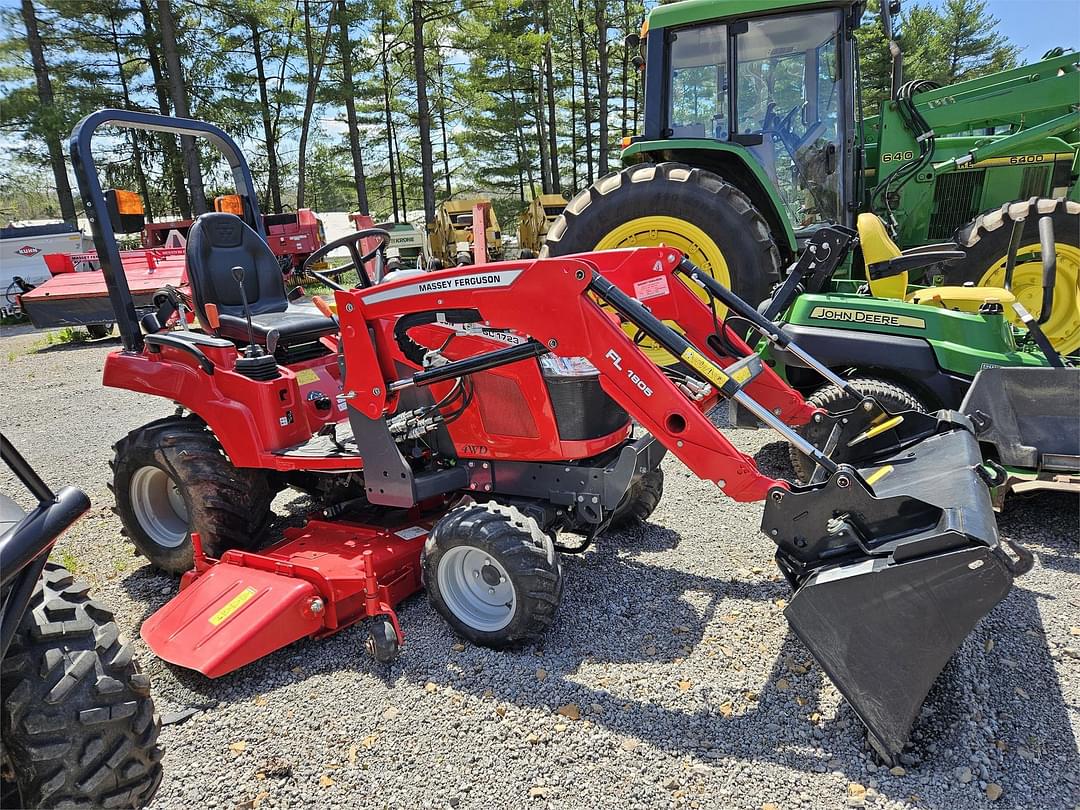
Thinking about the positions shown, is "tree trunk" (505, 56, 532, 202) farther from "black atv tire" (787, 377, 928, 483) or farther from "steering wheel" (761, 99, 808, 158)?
"black atv tire" (787, 377, 928, 483)

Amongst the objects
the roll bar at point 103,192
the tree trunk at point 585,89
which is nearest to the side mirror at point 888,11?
the roll bar at point 103,192

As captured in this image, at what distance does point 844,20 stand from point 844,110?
668 mm

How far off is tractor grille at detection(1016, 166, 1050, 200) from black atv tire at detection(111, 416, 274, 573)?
275 inches

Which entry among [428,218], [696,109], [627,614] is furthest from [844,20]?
[428,218]

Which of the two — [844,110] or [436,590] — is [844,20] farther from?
[436,590]

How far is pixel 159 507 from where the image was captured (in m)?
4.00

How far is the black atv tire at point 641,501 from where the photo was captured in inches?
153

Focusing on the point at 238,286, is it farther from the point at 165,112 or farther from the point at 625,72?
the point at 625,72

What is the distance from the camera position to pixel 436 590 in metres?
3.08

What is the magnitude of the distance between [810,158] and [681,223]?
1.43 meters

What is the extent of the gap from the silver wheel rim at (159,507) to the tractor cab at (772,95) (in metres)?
4.68

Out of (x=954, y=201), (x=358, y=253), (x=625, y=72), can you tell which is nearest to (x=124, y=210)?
(x=358, y=253)

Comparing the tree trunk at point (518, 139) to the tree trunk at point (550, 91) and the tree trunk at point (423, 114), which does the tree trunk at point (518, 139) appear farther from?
the tree trunk at point (423, 114)

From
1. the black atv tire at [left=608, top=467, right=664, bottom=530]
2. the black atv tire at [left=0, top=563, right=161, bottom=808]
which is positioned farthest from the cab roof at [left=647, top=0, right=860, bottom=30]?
the black atv tire at [left=0, top=563, right=161, bottom=808]
